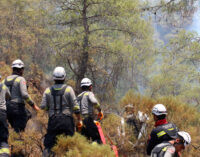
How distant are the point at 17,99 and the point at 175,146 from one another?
3053 millimetres

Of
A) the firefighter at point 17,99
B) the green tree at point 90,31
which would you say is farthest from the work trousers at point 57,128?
the green tree at point 90,31

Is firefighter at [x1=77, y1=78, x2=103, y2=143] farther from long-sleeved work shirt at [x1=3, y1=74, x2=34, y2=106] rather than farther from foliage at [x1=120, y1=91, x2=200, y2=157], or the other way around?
foliage at [x1=120, y1=91, x2=200, y2=157]

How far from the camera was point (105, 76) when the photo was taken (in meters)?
11.8

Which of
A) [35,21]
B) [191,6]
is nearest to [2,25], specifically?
[35,21]

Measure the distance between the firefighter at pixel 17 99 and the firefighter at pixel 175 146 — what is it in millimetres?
2486

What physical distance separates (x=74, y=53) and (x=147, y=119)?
602 centimetres

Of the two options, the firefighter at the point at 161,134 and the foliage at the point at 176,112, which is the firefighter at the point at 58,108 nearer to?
the firefighter at the point at 161,134

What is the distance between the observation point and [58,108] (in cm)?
407

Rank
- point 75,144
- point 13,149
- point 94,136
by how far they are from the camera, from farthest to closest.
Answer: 1. point 94,136
2. point 13,149
3. point 75,144

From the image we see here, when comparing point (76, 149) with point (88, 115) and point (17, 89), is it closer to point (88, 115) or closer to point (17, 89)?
point (88, 115)

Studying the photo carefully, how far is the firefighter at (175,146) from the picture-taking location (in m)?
3.08

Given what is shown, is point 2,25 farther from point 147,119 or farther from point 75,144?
point 75,144

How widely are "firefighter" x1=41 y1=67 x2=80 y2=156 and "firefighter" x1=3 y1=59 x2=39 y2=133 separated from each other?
53 centimetres

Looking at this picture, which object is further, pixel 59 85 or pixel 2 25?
pixel 2 25
